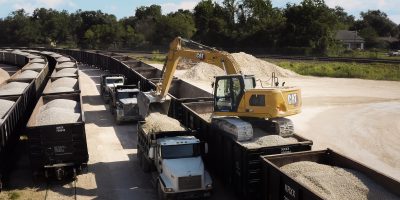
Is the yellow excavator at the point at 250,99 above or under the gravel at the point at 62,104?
above

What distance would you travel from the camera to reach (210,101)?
19.2 metres

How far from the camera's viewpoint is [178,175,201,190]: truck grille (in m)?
12.1

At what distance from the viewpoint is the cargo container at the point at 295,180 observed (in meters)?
9.23

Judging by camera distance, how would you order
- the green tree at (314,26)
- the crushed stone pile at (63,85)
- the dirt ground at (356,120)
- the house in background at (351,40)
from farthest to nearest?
1. the house in background at (351,40)
2. the green tree at (314,26)
3. the crushed stone pile at (63,85)
4. the dirt ground at (356,120)

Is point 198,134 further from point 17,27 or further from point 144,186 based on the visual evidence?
point 17,27

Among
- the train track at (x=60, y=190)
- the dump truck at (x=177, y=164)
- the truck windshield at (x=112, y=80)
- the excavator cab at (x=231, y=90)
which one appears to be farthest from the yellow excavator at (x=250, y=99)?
the truck windshield at (x=112, y=80)

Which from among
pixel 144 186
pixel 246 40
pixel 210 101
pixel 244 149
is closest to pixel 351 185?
pixel 244 149

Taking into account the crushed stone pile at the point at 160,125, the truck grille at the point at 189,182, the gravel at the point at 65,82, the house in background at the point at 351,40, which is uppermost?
the house in background at the point at 351,40

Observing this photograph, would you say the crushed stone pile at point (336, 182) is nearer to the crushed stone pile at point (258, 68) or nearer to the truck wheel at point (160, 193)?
the truck wheel at point (160, 193)

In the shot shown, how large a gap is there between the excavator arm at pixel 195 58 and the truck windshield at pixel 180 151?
Result: 407 cm

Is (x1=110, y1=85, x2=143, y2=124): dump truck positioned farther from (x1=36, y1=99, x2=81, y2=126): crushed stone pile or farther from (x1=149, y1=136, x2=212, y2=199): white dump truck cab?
(x1=149, y1=136, x2=212, y2=199): white dump truck cab

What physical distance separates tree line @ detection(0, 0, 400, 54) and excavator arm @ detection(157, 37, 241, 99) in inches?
2237

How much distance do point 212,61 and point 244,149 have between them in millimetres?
6453

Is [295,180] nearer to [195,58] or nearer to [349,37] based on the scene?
[195,58]
